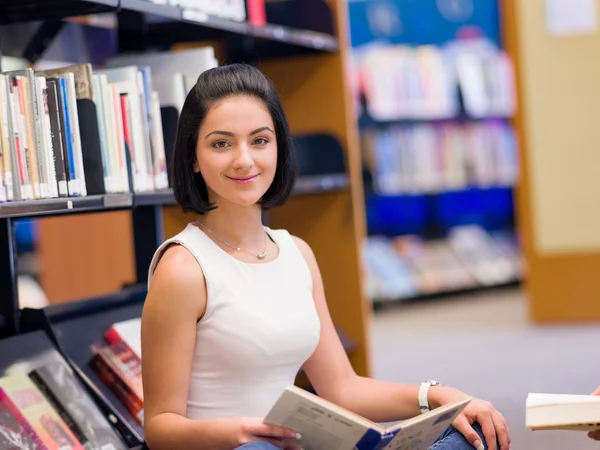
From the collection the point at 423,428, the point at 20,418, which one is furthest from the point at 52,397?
the point at 423,428

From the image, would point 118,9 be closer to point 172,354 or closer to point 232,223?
point 232,223

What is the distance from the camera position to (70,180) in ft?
7.70

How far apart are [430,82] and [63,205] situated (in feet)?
16.7

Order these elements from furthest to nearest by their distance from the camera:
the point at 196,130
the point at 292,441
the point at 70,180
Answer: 1. the point at 70,180
2. the point at 196,130
3. the point at 292,441

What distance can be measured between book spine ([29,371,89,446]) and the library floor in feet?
4.70

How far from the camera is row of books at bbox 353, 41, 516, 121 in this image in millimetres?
6848

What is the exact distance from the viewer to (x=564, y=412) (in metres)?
1.68

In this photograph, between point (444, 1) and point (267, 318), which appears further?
point (444, 1)

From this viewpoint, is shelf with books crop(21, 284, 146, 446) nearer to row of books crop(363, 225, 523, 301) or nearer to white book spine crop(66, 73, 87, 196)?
white book spine crop(66, 73, 87, 196)

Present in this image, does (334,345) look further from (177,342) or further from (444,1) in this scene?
(444,1)

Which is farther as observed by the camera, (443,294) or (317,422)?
(443,294)

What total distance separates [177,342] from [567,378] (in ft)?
9.21

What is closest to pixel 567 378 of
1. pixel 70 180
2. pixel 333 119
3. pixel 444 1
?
pixel 333 119

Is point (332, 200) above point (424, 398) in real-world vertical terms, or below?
above
